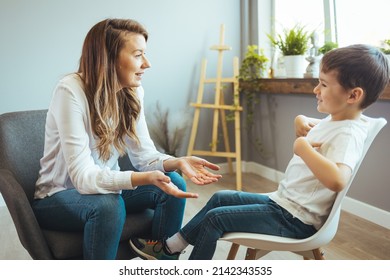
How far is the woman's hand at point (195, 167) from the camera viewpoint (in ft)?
4.14

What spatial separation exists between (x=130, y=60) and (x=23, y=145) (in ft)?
1.59

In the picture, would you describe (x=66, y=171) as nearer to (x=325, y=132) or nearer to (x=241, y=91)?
(x=325, y=132)

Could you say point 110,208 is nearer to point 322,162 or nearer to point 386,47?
point 322,162

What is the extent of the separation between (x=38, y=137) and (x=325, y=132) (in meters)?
1.00

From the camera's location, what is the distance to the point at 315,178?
3.92 ft

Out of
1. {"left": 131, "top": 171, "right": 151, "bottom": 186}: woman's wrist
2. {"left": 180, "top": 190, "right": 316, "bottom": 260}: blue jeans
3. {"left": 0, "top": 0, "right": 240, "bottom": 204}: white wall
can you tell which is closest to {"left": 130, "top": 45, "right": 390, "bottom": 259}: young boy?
{"left": 180, "top": 190, "right": 316, "bottom": 260}: blue jeans

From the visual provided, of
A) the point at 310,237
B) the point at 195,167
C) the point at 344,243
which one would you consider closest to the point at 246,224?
the point at 310,237

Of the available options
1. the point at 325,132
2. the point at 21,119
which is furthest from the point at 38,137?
the point at 325,132

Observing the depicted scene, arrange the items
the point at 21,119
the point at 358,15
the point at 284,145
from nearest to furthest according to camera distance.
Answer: the point at 21,119
the point at 358,15
the point at 284,145

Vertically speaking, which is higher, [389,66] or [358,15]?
[358,15]

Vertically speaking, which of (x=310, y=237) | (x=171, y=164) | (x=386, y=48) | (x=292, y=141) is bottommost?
(x=292, y=141)

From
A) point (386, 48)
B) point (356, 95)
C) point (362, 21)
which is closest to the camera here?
point (356, 95)

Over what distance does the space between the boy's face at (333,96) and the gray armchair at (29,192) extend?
0.71 meters

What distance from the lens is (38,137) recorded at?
148cm
